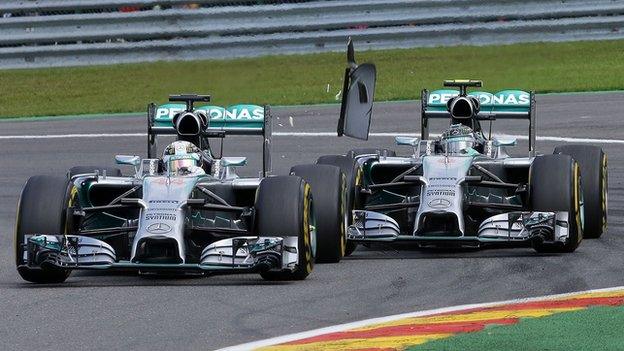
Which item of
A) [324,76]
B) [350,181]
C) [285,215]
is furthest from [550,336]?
[324,76]

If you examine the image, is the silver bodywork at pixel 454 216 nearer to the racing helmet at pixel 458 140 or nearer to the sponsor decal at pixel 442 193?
the sponsor decal at pixel 442 193

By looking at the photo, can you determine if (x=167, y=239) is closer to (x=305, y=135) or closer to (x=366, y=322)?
(x=366, y=322)

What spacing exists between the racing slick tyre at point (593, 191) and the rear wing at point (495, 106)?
59cm

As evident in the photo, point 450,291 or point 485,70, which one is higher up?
point 485,70

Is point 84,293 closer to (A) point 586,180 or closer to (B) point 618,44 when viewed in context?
A: (A) point 586,180

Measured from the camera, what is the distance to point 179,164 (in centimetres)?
1188

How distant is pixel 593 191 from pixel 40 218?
456 centimetres

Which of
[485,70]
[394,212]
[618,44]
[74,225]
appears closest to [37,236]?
[74,225]

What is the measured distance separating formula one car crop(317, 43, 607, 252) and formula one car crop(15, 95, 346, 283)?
0.68 meters

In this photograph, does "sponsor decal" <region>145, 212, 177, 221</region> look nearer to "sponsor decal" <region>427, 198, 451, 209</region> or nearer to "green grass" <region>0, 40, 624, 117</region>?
"sponsor decal" <region>427, 198, 451, 209</region>

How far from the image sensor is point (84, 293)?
34.7 ft

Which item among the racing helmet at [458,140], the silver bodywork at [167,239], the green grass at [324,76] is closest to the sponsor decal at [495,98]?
the racing helmet at [458,140]

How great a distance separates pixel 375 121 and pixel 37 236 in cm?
1106

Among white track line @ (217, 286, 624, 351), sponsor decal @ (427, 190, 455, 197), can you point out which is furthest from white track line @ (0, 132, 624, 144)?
white track line @ (217, 286, 624, 351)
